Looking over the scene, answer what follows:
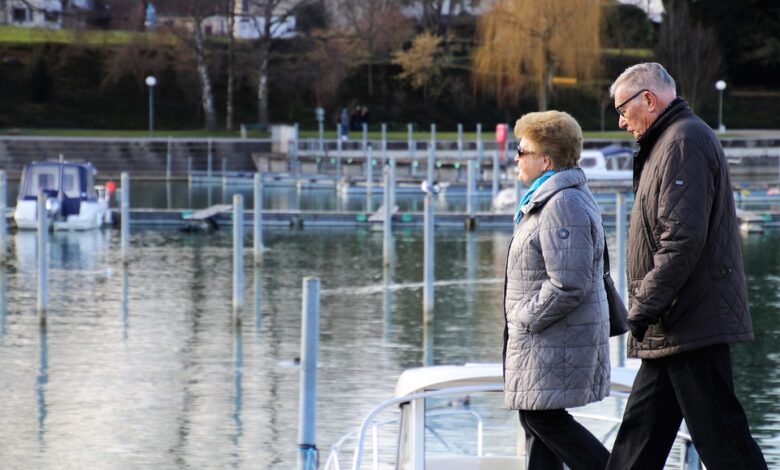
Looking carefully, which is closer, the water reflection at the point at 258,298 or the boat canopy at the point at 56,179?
the water reflection at the point at 258,298

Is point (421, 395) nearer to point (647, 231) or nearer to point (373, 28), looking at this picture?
point (647, 231)

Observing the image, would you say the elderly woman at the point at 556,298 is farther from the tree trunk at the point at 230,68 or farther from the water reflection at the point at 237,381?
the tree trunk at the point at 230,68

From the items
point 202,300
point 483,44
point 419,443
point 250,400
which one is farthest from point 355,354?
point 483,44

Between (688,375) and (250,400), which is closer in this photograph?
(688,375)

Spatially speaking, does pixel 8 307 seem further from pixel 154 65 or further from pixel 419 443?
pixel 154 65

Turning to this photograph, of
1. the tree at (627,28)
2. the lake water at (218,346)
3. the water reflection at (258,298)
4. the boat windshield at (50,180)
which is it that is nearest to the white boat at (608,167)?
the lake water at (218,346)

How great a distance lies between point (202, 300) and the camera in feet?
74.3

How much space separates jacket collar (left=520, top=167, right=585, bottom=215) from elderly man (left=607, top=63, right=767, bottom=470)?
28 cm

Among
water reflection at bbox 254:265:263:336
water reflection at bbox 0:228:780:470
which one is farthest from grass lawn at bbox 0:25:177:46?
water reflection at bbox 254:265:263:336

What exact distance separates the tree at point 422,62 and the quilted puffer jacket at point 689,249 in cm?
6505

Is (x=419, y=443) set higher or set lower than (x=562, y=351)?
lower

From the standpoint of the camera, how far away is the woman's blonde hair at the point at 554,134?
21.6 ft

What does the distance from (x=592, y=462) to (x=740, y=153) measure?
4816 cm

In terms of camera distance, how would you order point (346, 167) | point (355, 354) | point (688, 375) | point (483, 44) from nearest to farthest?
point (688, 375) < point (355, 354) < point (346, 167) < point (483, 44)
